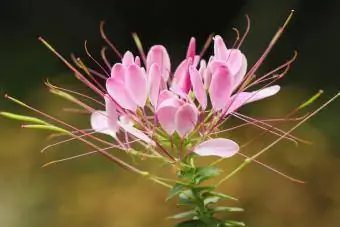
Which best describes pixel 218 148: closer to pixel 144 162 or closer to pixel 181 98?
pixel 181 98

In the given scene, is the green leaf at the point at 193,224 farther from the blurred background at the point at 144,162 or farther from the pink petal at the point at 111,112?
the blurred background at the point at 144,162

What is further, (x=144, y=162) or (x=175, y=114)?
(x=144, y=162)

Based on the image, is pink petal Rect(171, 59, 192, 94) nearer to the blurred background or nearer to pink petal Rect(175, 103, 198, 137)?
pink petal Rect(175, 103, 198, 137)

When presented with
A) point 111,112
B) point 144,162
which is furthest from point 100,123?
point 144,162

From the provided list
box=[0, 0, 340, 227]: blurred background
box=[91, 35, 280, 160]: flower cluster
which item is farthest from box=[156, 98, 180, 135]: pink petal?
box=[0, 0, 340, 227]: blurred background

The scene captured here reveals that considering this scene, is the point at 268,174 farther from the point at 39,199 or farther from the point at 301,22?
the point at 301,22

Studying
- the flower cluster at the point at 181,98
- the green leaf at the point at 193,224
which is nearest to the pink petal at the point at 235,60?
the flower cluster at the point at 181,98

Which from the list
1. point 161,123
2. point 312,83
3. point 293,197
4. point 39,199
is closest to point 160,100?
point 161,123
